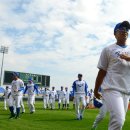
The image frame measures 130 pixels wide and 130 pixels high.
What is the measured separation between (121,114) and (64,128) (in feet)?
26.7

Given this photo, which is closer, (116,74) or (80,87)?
(116,74)

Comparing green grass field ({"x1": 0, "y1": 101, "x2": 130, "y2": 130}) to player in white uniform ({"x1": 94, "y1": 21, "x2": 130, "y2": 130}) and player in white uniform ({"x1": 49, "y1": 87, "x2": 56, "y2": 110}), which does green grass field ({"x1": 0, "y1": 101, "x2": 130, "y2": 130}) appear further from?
player in white uniform ({"x1": 49, "y1": 87, "x2": 56, "y2": 110})

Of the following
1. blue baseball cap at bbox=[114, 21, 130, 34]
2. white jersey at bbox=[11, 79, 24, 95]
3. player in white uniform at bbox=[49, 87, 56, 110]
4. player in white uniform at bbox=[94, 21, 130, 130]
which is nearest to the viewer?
player in white uniform at bbox=[94, 21, 130, 130]

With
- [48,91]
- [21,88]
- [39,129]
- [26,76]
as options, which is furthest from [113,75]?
[26,76]

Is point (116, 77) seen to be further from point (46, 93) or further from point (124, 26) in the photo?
point (46, 93)

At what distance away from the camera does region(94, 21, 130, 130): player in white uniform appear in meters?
6.23

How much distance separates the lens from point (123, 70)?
645 cm

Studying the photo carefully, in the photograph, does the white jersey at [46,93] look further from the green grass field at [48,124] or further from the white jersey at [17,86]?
the green grass field at [48,124]

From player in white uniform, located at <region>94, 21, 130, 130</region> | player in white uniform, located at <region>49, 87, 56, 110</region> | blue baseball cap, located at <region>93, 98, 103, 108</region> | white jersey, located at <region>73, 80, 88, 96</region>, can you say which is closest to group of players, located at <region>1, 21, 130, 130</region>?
player in white uniform, located at <region>94, 21, 130, 130</region>

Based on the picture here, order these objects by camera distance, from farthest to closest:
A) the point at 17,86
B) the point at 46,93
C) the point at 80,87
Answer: the point at 46,93
the point at 80,87
the point at 17,86

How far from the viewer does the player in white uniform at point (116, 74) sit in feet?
20.4

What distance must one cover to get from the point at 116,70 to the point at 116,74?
0.24 feet

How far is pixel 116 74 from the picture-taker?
21.1 ft

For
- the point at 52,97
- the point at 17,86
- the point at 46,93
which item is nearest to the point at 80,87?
the point at 17,86
